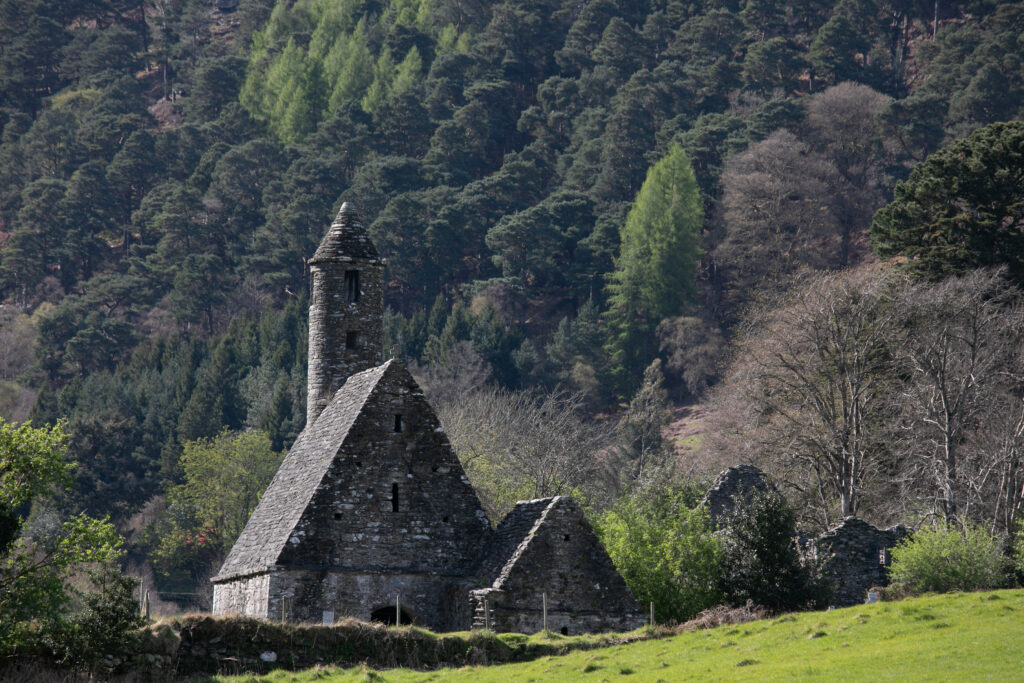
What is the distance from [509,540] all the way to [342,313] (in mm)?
10890

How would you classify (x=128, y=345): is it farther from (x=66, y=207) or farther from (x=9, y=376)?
(x=66, y=207)

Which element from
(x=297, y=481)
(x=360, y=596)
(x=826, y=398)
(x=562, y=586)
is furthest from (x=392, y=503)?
(x=826, y=398)

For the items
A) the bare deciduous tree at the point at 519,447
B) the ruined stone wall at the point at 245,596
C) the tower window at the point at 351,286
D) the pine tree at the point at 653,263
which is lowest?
the ruined stone wall at the point at 245,596

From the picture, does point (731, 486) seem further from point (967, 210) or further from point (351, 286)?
point (967, 210)

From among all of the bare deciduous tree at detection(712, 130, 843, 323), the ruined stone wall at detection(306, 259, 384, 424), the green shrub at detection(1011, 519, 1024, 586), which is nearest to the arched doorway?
the ruined stone wall at detection(306, 259, 384, 424)

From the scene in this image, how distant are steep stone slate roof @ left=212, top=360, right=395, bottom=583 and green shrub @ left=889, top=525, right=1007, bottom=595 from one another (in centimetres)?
1231

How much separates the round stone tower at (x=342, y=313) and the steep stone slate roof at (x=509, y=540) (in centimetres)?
873

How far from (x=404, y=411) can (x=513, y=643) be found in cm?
641

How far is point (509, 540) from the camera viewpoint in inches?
1139

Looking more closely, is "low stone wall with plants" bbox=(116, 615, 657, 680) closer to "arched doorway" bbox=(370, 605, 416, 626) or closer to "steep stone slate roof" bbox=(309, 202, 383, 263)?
"arched doorway" bbox=(370, 605, 416, 626)

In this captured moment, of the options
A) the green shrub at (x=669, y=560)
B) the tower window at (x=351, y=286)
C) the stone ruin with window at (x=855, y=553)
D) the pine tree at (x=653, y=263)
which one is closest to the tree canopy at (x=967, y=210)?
the stone ruin with window at (x=855, y=553)

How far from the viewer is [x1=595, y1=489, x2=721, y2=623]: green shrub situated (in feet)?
103

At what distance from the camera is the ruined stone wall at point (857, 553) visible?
117 feet

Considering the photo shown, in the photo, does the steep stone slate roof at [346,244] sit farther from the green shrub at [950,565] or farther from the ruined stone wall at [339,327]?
the green shrub at [950,565]
